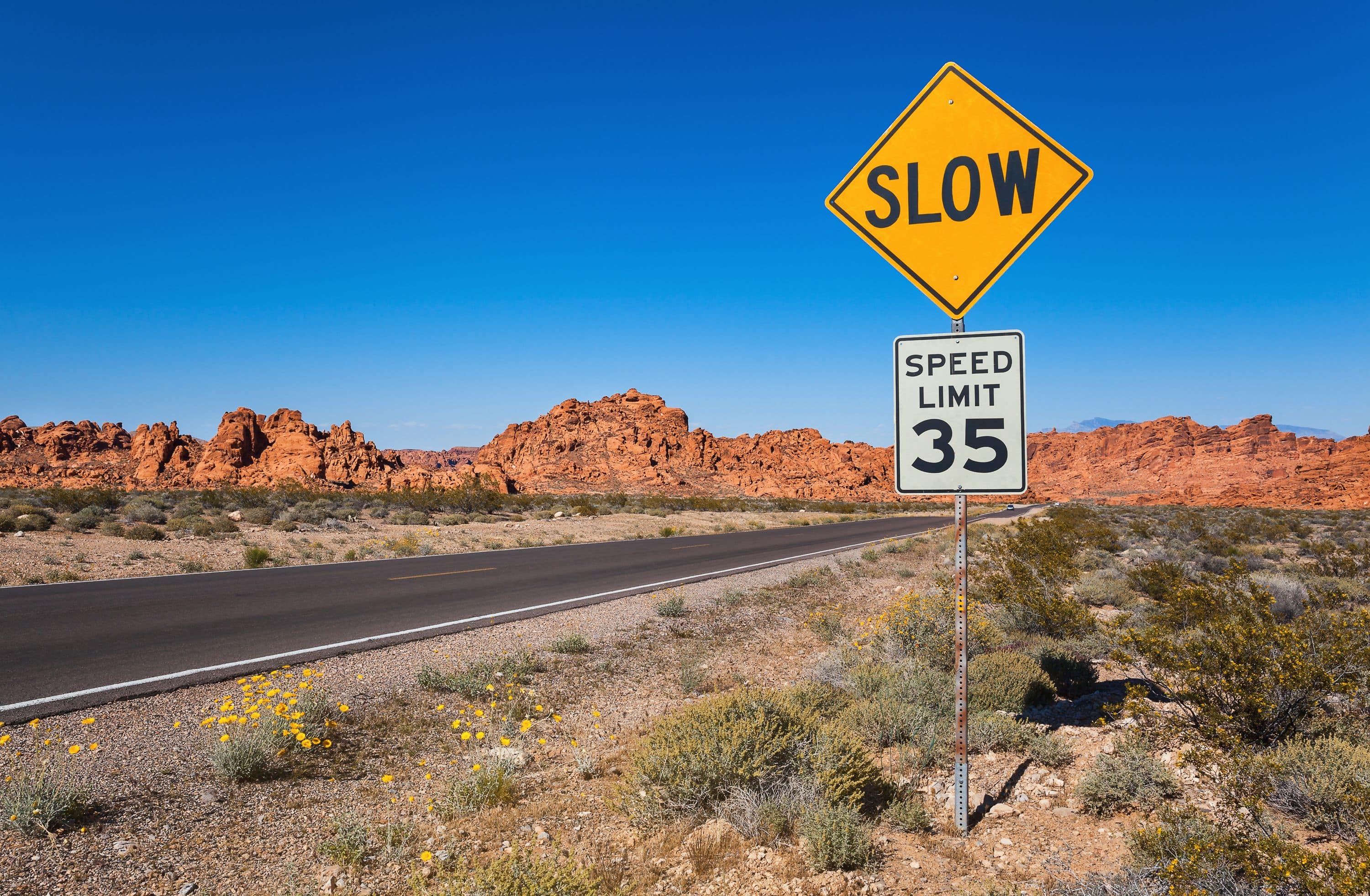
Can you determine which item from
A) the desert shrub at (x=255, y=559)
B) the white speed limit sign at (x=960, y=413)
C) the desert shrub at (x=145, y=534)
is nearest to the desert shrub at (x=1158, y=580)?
the white speed limit sign at (x=960, y=413)

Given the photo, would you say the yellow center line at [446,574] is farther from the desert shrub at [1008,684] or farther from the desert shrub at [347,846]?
the desert shrub at [1008,684]

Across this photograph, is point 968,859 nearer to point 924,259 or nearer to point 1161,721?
point 1161,721

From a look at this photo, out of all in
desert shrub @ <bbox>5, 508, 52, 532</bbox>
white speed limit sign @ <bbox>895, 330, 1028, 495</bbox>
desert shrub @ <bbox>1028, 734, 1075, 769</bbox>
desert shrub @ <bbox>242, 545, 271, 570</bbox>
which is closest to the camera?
white speed limit sign @ <bbox>895, 330, 1028, 495</bbox>

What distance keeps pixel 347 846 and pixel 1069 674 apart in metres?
6.44

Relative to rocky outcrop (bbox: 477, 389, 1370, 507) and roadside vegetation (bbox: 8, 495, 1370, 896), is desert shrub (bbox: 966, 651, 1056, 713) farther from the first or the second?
rocky outcrop (bbox: 477, 389, 1370, 507)

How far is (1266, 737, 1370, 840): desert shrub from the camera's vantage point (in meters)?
3.43

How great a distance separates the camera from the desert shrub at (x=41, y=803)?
3695 millimetres

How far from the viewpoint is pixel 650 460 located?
4181 inches

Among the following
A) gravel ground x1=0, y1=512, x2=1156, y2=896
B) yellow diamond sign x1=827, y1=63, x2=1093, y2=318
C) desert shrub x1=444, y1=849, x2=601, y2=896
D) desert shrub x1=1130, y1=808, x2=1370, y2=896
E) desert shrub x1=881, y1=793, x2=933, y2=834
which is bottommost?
gravel ground x1=0, y1=512, x2=1156, y2=896

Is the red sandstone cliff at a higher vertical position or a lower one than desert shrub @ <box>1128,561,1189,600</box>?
higher

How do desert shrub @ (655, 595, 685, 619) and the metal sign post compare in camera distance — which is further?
desert shrub @ (655, 595, 685, 619)

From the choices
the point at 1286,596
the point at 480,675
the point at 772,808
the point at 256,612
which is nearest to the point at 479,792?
the point at 772,808

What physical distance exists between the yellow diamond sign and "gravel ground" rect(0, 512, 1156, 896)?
115 inches

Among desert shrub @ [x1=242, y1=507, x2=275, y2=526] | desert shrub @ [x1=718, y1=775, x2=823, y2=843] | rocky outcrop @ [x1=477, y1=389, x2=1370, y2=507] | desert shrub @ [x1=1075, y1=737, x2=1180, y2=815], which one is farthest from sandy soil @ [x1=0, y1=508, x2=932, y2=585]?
rocky outcrop @ [x1=477, y1=389, x2=1370, y2=507]
